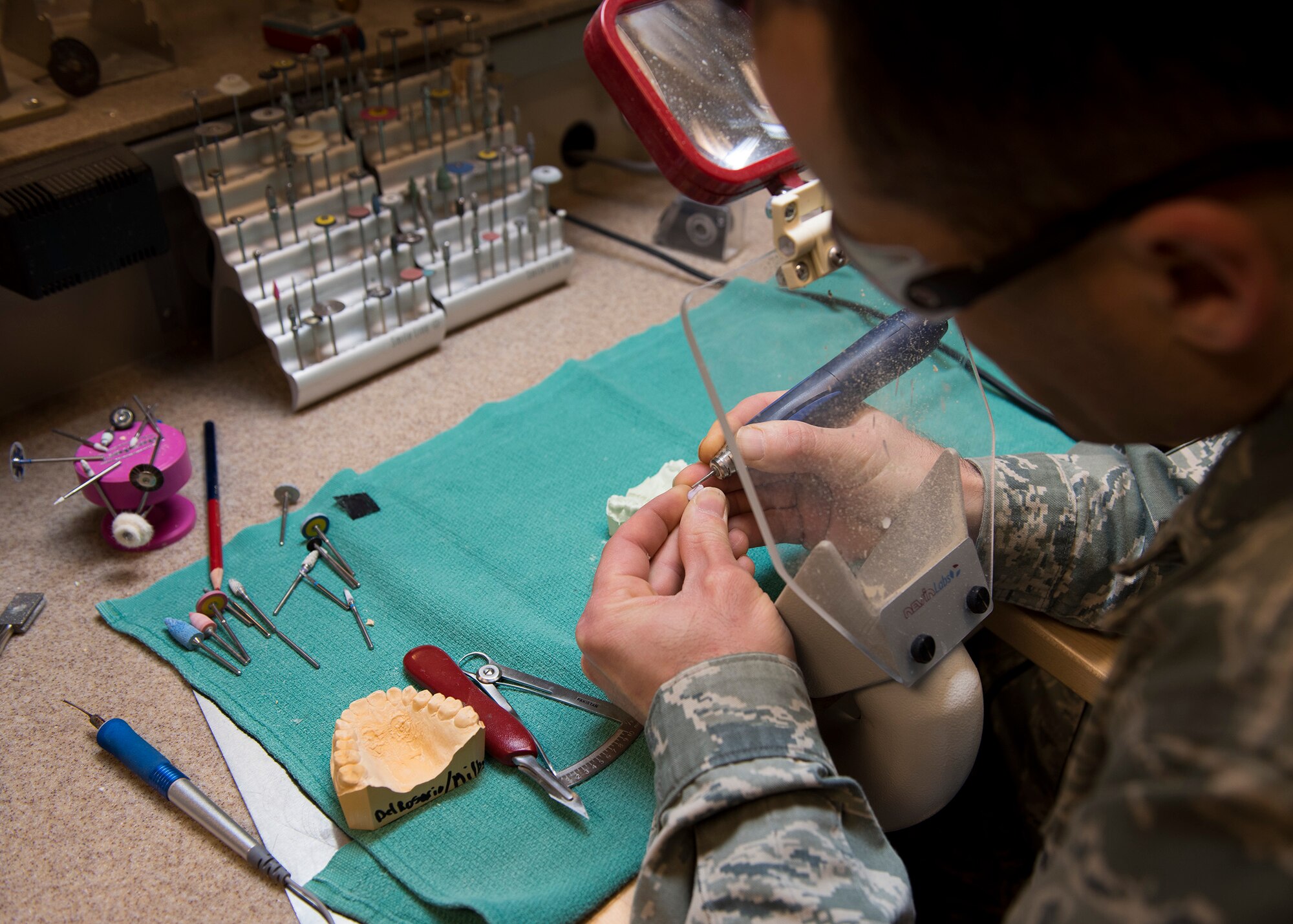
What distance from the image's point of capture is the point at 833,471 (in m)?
0.78

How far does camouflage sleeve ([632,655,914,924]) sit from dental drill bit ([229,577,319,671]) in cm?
36

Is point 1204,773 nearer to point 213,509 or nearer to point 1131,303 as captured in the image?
A: point 1131,303

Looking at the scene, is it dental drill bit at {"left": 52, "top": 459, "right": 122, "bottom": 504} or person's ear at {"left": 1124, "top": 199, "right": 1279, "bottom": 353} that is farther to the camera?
dental drill bit at {"left": 52, "top": 459, "right": 122, "bottom": 504}

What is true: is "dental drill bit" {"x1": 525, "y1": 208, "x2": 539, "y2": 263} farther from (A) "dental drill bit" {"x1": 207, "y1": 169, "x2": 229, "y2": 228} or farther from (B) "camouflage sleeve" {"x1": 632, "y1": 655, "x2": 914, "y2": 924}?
(B) "camouflage sleeve" {"x1": 632, "y1": 655, "x2": 914, "y2": 924}

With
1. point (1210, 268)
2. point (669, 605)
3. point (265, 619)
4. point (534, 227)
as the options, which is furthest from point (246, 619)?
point (1210, 268)

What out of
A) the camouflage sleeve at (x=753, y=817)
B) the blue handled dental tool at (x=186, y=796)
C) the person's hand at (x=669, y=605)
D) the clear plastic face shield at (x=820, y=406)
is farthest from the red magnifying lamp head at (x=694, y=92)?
the blue handled dental tool at (x=186, y=796)

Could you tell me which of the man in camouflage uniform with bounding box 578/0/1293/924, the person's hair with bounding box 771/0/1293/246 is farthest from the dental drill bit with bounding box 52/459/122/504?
the person's hair with bounding box 771/0/1293/246

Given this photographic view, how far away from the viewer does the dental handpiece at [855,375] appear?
805 mm

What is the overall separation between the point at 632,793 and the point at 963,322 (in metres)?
0.46

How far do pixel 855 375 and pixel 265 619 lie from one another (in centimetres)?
59

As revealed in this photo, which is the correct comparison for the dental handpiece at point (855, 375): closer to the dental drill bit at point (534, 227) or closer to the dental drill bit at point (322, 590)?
the dental drill bit at point (322, 590)

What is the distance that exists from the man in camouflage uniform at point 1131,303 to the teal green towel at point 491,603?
192 millimetres

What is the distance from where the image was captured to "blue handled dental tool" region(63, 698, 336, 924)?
73 centimetres

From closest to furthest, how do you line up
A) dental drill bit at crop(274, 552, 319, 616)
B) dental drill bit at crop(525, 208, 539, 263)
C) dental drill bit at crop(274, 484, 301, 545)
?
dental drill bit at crop(274, 552, 319, 616) < dental drill bit at crop(274, 484, 301, 545) < dental drill bit at crop(525, 208, 539, 263)
